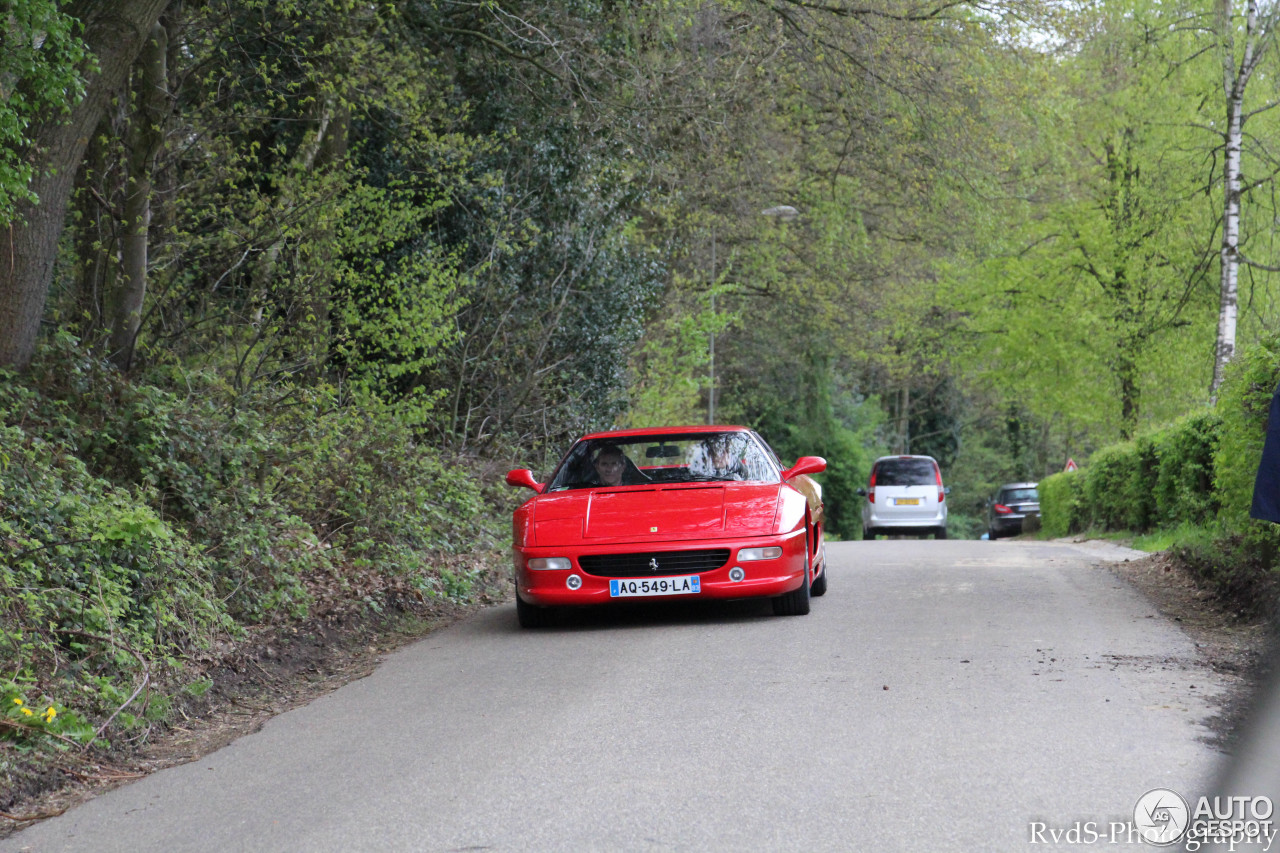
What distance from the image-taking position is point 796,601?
401 inches

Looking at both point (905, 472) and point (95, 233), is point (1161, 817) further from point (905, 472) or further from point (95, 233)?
point (905, 472)

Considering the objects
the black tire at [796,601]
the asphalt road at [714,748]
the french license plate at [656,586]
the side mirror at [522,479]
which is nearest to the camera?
the asphalt road at [714,748]

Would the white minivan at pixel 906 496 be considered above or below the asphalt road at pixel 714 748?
below

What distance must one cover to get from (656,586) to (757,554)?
76 centimetres

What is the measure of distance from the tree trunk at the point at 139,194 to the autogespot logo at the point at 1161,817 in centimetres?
1014

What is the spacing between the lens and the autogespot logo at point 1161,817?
4355 mm

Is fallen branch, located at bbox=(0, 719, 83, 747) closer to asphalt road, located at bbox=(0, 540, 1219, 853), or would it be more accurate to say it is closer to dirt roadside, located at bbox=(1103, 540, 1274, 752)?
asphalt road, located at bbox=(0, 540, 1219, 853)

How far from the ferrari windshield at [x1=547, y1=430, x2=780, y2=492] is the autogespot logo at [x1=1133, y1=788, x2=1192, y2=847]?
6.14m

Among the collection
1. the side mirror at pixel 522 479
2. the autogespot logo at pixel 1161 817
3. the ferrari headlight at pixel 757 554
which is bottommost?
the autogespot logo at pixel 1161 817

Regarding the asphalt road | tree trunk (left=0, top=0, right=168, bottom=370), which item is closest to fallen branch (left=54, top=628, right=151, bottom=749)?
the asphalt road

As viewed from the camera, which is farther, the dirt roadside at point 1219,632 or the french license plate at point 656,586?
the french license plate at point 656,586

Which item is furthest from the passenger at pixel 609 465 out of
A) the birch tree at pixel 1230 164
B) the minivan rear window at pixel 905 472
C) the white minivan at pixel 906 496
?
the minivan rear window at pixel 905 472

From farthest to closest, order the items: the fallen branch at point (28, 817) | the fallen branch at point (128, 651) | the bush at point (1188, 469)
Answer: the bush at point (1188, 469) < the fallen branch at point (128, 651) < the fallen branch at point (28, 817)

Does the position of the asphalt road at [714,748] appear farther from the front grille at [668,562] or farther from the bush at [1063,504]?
the bush at [1063,504]
